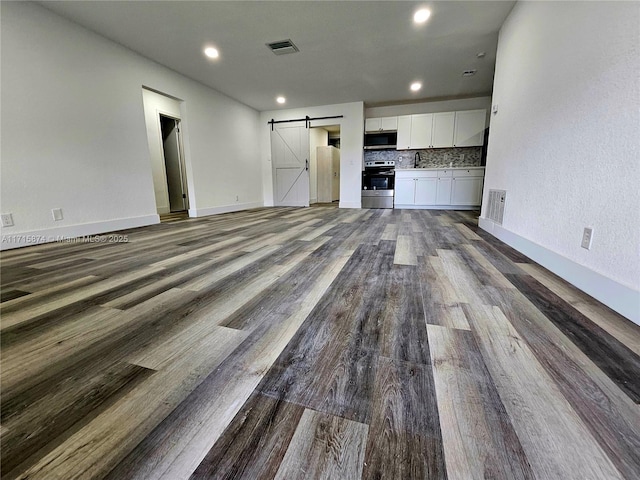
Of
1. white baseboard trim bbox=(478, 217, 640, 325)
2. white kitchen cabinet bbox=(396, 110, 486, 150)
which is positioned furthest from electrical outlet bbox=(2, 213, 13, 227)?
white kitchen cabinet bbox=(396, 110, 486, 150)

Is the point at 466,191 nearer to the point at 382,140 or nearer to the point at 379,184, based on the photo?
the point at 379,184

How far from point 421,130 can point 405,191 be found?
1.38 metres

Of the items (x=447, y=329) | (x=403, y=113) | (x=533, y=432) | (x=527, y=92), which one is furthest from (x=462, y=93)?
(x=533, y=432)

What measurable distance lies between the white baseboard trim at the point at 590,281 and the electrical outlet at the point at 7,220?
15.0 feet

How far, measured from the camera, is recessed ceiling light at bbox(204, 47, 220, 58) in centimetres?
358

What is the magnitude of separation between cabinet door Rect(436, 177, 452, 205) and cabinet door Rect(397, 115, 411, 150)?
109 centimetres

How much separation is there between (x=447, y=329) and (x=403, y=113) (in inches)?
253

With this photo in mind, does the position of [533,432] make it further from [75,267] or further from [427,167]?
[427,167]

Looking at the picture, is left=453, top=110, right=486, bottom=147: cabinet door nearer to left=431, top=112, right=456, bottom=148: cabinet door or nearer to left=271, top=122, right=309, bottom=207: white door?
left=431, top=112, right=456, bottom=148: cabinet door

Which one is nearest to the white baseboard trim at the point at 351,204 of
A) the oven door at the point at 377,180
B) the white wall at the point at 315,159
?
the oven door at the point at 377,180

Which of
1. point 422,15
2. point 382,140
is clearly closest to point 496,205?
point 422,15

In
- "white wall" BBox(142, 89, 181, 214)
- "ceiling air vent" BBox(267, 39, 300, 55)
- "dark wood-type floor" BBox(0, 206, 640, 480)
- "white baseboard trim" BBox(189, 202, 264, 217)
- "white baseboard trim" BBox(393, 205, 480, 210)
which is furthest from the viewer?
"white baseboard trim" BBox(393, 205, 480, 210)

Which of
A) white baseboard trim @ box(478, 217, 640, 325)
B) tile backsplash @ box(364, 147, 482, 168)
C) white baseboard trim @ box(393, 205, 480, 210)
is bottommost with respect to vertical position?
white baseboard trim @ box(478, 217, 640, 325)

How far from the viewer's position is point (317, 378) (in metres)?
0.79
